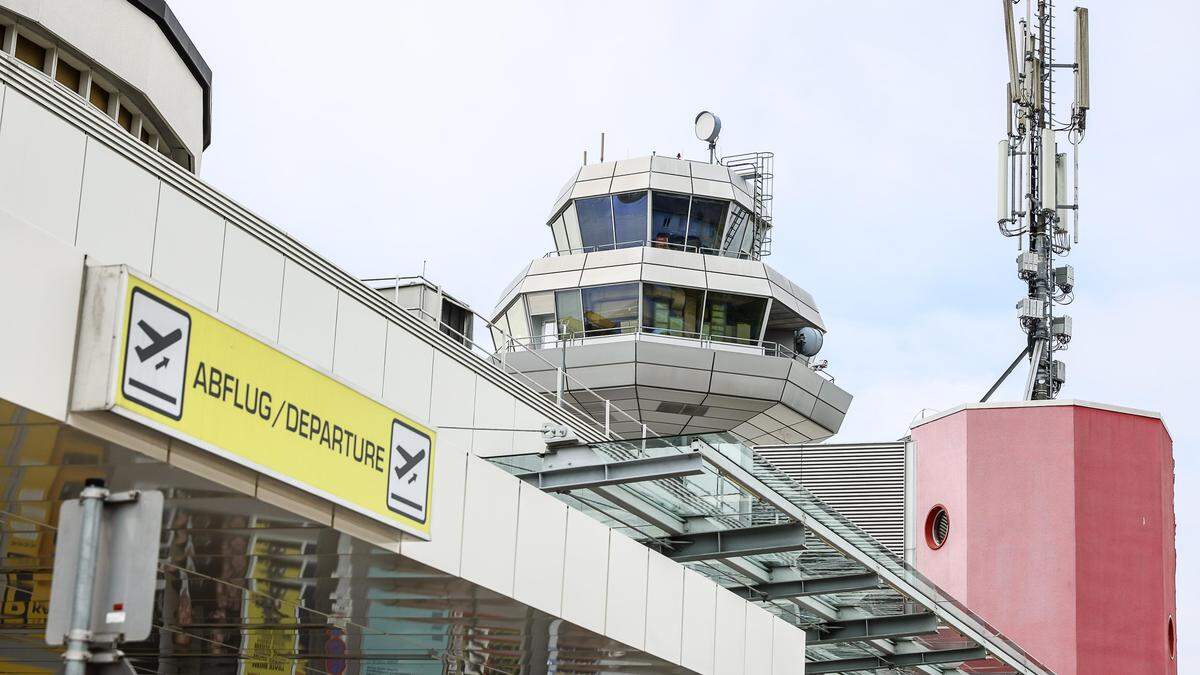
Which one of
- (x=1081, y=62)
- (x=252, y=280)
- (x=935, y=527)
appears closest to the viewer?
(x=252, y=280)

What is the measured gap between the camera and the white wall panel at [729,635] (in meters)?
20.5

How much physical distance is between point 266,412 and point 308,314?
→ 24.2ft

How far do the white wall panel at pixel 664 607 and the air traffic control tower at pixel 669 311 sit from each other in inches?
1153

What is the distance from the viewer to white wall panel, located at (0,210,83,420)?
31.9 ft

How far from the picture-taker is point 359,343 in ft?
69.9

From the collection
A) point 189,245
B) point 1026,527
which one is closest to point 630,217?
point 1026,527

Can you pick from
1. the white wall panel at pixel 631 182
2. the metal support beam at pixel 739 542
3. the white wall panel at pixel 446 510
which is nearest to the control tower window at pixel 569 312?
the white wall panel at pixel 631 182

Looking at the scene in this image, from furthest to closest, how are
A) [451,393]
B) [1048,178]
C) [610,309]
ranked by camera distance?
[610,309] → [1048,178] → [451,393]

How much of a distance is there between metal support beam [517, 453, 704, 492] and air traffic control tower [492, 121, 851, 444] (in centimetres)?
2883

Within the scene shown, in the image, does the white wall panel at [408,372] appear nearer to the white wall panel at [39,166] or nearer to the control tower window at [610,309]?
the white wall panel at [39,166]

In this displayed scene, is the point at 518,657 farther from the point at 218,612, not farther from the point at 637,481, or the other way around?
the point at 218,612

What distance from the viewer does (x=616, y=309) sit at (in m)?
50.7

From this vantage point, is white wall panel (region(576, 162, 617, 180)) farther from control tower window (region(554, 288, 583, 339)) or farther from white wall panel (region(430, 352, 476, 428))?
white wall panel (region(430, 352, 476, 428))

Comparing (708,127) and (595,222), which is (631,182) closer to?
(595,222)
